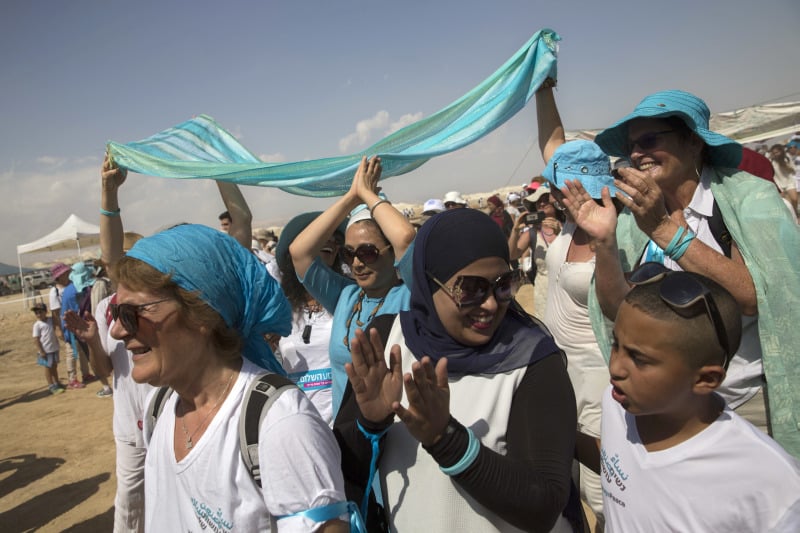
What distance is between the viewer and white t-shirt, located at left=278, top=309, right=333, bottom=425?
3.22 metres

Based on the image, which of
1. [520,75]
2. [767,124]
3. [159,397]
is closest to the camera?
[159,397]

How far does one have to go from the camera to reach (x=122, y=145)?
11.5ft

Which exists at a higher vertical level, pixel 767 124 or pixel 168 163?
pixel 767 124

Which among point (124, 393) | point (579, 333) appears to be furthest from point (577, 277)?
point (124, 393)

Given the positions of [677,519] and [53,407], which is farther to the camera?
[53,407]

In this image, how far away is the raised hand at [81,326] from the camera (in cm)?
288

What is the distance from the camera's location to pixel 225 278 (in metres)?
1.69

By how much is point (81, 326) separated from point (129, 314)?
1.67 m

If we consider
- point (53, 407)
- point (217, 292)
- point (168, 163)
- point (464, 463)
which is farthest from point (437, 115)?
point (53, 407)

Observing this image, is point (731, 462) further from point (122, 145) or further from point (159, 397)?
point (122, 145)

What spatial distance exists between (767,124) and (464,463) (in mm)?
12751

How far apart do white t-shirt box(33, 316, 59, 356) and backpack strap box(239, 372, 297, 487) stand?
34.8 feet

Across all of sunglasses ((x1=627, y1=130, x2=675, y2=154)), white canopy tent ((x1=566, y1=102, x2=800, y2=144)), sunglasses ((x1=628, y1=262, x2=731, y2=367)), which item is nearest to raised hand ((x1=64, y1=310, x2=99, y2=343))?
sunglasses ((x1=628, y1=262, x2=731, y2=367))

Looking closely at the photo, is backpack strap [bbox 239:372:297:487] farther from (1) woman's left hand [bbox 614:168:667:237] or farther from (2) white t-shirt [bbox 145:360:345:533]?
(1) woman's left hand [bbox 614:168:667:237]
